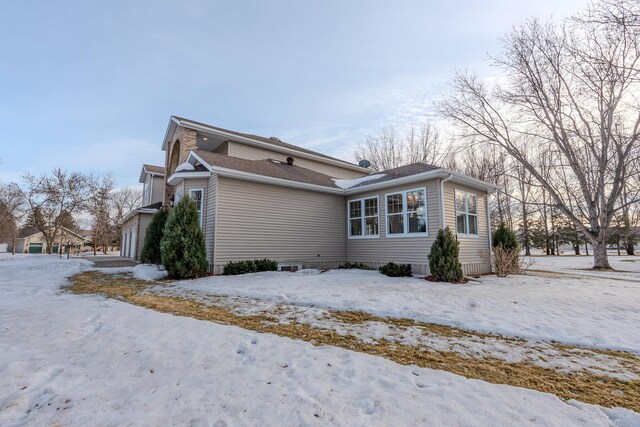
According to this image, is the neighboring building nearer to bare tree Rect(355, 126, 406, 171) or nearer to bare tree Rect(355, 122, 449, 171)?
bare tree Rect(355, 126, 406, 171)

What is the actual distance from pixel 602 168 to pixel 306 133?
17642 mm

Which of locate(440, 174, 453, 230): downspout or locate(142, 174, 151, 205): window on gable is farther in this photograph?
locate(142, 174, 151, 205): window on gable

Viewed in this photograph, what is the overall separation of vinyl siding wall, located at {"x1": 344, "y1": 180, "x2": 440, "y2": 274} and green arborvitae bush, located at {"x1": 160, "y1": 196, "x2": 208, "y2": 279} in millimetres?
5952

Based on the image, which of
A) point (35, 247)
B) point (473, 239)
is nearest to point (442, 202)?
point (473, 239)

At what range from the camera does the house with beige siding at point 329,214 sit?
9469 millimetres

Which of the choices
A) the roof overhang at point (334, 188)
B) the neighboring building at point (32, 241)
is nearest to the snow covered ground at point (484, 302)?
the roof overhang at point (334, 188)

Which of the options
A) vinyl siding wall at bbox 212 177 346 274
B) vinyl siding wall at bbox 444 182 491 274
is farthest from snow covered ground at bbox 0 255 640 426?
vinyl siding wall at bbox 444 182 491 274

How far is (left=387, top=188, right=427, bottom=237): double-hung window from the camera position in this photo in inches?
386

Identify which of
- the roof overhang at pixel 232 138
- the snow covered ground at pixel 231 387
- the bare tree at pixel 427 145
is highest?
the bare tree at pixel 427 145

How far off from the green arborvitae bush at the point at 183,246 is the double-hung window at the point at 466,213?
8.59 meters

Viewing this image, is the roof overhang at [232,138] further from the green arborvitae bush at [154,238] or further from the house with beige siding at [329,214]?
the green arborvitae bush at [154,238]

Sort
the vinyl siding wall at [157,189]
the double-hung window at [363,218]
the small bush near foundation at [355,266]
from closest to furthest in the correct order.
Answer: the small bush near foundation at [355,266] → the double-hung window at [363,218] → the vinyl siding wall at [157,189]

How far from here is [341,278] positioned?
8.54m

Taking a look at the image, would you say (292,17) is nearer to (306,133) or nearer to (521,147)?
(306,133)
